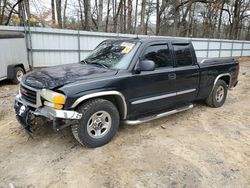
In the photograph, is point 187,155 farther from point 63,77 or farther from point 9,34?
point 9,34

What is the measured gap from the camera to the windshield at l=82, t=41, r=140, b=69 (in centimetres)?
436

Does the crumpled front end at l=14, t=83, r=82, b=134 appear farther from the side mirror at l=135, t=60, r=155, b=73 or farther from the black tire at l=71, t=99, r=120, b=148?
the side mirror at l=135, t=60, r=155, b=73

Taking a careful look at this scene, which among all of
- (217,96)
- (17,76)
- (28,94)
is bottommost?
(217,96)

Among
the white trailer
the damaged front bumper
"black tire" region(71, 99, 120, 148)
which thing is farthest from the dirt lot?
the white trailer

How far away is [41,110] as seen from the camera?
3.68 m

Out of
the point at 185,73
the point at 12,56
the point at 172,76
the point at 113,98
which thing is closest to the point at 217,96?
the point at 185,73

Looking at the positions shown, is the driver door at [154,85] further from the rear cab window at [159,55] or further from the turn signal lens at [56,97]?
the turn signal lens at [56,97]

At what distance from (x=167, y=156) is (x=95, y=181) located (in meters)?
1.25

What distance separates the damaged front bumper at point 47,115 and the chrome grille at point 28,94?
0.08 meters

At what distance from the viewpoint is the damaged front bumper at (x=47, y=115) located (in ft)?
11.6

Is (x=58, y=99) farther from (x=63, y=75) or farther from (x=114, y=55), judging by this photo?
(x=114, y=55)

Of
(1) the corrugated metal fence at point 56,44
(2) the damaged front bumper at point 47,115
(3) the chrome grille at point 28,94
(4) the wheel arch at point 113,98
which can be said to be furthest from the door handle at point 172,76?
(1) the corrugated metal fence at point 56,44

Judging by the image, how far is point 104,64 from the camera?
14.7 ft

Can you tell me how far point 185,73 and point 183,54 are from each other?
0.45 m
